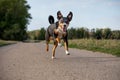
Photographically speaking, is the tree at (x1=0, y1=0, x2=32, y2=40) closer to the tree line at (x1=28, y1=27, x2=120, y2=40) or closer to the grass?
the tree line at (x1=28, y1=27, x2=120, y2=40)

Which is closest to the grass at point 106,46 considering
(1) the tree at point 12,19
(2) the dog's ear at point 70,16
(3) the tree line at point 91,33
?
(2) the dog's ear at point 70,16

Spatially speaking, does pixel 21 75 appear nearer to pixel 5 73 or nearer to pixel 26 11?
pixel 5 73

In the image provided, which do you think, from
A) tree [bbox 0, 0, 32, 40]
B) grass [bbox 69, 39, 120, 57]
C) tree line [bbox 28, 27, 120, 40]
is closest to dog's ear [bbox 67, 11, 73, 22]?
grass [bbox 69, 39, 120, 57]

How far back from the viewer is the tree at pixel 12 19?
80.2m

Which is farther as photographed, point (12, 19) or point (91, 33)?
point (12, 19)

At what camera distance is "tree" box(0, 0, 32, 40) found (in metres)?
80.2

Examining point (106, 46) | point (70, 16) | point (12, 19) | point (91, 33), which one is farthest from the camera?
point (12, 19)

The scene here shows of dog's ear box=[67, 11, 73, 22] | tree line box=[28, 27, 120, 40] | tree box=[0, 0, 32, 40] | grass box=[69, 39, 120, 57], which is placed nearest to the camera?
dog's ear box=[67, 11, 73, 22]

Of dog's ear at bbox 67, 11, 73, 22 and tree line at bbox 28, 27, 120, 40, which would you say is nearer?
dog's ear at bbox 67, 11, 73, 22

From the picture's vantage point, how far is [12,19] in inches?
3268

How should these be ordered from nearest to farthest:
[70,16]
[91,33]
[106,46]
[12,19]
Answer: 1. [70,16]
2. [106,46]
3. [91,33]
4. [12,19]

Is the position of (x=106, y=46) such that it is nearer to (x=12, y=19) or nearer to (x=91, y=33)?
(x=91, y=33)

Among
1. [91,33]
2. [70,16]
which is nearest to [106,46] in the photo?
[70,16]

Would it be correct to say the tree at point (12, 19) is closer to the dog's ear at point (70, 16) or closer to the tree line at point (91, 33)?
the tree line at point (91, 33)
